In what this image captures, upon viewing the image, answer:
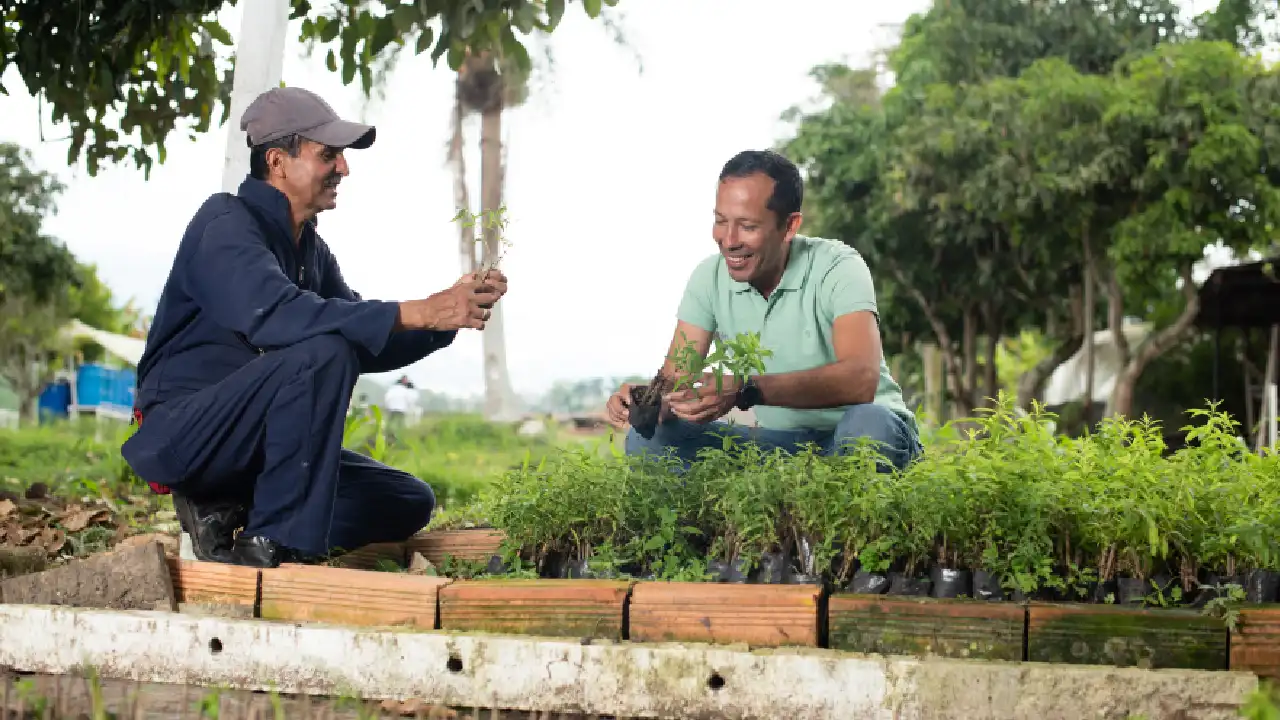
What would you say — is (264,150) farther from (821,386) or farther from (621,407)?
(821,386)

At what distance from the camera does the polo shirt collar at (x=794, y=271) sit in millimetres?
4461

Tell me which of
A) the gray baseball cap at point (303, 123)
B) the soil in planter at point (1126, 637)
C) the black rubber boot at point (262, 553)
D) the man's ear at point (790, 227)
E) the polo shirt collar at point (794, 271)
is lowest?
the soil in planter at point (1126, 637)

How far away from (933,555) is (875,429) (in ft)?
1.94

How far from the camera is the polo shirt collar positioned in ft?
14.6

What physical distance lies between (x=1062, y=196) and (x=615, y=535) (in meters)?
18.9

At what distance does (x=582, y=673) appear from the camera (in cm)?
328

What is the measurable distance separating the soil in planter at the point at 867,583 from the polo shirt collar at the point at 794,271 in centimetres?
128

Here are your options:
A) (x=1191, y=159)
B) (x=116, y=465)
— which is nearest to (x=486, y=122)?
(x=1191, y=159)

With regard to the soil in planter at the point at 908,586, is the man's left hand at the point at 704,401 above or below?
above

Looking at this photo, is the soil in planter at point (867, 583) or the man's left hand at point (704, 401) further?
→ the man's left hand at point (704, 401)

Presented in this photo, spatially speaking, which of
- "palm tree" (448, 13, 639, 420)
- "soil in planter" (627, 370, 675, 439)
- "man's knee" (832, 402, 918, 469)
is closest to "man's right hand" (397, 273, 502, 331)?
"soil in planter" (627, 370, 675, 439)

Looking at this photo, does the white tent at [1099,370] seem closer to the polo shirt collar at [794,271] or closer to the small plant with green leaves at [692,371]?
Result: the polo shirt collar at [794,271]

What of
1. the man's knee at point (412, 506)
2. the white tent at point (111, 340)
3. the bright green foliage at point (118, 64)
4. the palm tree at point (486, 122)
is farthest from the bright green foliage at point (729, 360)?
the white tent at point (111, 340)

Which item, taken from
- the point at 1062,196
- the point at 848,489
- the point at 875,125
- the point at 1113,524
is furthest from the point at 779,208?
the point at 875,125
